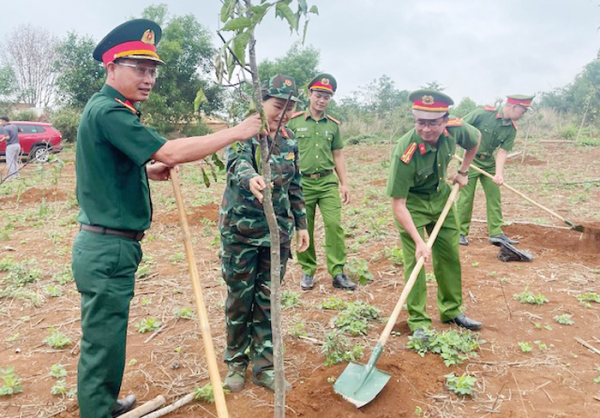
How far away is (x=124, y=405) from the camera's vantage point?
2.79 metres

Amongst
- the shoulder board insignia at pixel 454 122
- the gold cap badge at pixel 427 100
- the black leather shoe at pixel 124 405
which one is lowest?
the black leather shoe at pixel 124 405

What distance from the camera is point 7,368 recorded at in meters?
A: 3.29

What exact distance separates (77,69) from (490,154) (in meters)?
20.5

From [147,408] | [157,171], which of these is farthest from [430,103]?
[147,408]

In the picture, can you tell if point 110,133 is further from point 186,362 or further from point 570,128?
point 570,128

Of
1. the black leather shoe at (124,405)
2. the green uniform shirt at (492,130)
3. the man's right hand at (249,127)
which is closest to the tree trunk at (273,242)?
the man's right hand at (249,127)

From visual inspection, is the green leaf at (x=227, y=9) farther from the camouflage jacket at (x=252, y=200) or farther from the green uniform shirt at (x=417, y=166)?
the green uniform shirt at (x=417, y=166)

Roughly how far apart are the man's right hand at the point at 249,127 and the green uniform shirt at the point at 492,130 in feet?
16.6

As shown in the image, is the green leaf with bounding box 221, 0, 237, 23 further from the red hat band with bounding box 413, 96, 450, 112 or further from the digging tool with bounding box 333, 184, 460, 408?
the digging tool with bounding box 333, 184, 460, 408

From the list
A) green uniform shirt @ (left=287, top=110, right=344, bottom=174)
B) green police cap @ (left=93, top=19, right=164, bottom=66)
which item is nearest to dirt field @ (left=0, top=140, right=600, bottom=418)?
green uniform shirt @ (left=287, top=110, right=344, bottom=174)

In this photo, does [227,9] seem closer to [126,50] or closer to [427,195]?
[126,50]

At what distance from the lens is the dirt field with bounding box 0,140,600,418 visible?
2.88m

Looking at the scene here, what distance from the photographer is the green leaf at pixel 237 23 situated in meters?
1.52

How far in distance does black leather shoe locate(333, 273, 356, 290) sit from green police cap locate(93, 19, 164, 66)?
3.14 meters
